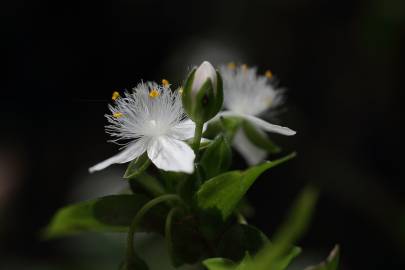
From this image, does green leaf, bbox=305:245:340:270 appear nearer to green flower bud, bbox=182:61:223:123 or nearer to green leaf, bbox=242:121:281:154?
green flower bud, bbox=182:61:223:123

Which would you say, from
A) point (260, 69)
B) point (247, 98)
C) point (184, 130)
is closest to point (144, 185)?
point (184, 130)

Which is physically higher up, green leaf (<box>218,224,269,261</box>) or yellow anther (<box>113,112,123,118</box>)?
yellow anther (<box>113,112,123,118</box>)

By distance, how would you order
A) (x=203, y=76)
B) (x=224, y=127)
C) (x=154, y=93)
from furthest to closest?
(x=224, y=127)
(x=154, y=93)
(x=203, y=76)

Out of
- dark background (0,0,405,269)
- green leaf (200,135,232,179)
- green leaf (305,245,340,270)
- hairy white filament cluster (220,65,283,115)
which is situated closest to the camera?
green leaf (305,245,340,270)

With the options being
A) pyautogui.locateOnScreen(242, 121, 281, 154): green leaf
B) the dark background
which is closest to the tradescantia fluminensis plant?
pyautogui.locateOnScreen(242, 121, 281, 154): green leaf

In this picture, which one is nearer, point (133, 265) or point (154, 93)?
point (133, 265)

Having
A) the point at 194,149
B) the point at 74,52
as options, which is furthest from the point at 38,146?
the point at 194,149

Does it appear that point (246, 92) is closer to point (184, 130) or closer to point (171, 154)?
point (184, 130)

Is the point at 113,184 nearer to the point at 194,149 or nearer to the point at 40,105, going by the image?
the point at 40,105
